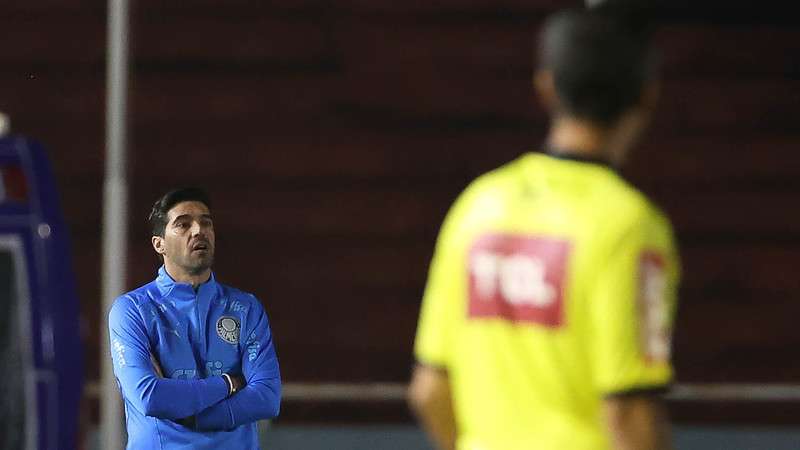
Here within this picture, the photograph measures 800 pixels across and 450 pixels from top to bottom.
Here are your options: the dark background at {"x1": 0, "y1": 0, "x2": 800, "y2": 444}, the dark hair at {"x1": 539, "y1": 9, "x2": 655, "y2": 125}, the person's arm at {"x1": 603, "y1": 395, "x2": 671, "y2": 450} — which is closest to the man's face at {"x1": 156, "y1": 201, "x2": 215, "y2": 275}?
the dark hair at {"x1": 539, "y1": 9, "x2": 655, "y2": 125}

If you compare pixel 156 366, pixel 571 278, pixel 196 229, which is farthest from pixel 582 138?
pixel 156 366

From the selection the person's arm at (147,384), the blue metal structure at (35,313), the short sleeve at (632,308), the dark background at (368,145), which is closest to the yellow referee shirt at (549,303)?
the short sleeve at (632,308)

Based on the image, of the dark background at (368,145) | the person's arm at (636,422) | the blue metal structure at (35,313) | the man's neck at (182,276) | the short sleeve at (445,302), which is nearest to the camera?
the person's arm at (636,422)

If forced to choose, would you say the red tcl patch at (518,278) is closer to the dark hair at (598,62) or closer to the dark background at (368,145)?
the dark hair at (598,62)

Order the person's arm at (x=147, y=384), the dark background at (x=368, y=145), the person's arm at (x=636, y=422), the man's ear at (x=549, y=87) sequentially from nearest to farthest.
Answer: the person's arm at (x=636, y=422) → the man's ear at (x=549, y=87) → the person's arm at (x=147, y=384) → the dark background at (x=368, y=145)

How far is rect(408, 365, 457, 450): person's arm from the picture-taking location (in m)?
2.75

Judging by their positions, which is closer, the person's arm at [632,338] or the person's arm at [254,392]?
the person's arm at [632,338]

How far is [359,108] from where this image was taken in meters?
10.5

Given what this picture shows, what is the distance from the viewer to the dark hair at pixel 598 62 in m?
2.55

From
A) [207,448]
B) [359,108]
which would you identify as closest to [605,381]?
[207,448]

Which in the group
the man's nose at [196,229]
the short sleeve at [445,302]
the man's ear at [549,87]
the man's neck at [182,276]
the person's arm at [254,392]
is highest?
the man's ear at [549,87]

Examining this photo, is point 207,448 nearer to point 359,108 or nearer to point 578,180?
point 578,180

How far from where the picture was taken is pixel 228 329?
4824 mm

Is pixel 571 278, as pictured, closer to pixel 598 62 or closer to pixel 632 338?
pixel 632 338
